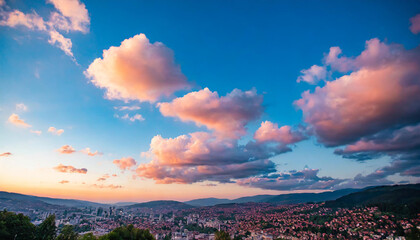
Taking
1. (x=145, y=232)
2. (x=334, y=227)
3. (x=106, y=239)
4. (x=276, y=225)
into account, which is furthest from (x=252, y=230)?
(x=106, y=239)

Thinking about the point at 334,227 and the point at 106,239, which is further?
the point at 334,227

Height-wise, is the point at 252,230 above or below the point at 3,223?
below

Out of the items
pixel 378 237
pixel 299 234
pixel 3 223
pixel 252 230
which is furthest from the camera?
pixel 252 230

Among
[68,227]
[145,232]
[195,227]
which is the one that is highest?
[68,227]

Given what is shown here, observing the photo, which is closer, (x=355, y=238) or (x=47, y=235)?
(x=47, y=235)

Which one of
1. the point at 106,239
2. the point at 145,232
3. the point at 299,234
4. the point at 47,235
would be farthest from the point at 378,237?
the point at 47,235

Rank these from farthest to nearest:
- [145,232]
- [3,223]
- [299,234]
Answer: [299,234]
[145,232]
[3,223]

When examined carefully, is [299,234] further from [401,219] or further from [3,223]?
[3,223]

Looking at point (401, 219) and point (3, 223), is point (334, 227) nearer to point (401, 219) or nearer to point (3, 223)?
point (401, 219)

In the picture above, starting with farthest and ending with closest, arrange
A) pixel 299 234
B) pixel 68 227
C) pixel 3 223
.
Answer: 1. pixel 299 234
2. pixel 68 227
3. pixel 3 223
